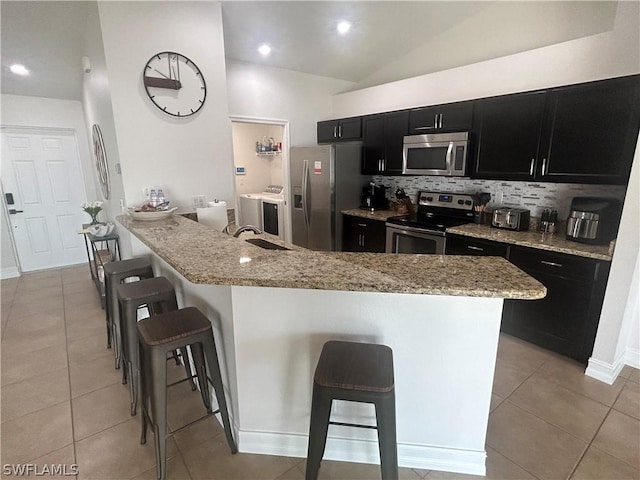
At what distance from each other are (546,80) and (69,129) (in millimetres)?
5918

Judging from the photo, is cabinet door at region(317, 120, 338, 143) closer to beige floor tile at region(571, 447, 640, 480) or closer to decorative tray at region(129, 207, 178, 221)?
decorative tray at region(129, 207, 178, 221)

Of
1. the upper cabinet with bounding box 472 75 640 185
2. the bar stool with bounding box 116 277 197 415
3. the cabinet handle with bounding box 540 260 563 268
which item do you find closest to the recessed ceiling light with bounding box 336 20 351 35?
the upper cabinet with bounding box 472 75 640 185

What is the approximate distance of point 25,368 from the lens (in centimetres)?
244

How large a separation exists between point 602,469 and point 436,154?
2.71m

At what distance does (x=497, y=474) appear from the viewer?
1.56m

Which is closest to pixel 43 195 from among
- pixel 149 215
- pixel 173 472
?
pixel 149 215

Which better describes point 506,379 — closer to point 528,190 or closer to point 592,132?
point 528,190

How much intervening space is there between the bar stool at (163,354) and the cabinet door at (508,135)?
279cm

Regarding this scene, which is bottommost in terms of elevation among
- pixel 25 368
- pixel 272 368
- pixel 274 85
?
pixel 25 368

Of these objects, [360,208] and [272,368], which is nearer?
[272,368]

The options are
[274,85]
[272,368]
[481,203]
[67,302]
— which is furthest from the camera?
[274,85]

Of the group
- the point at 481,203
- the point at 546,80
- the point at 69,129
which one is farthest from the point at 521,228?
the point at 69,129

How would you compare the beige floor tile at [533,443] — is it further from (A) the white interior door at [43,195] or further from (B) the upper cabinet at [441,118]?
(A) the white interior door at [43,195]

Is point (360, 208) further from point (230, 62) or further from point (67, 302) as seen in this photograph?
point (67, 302)
